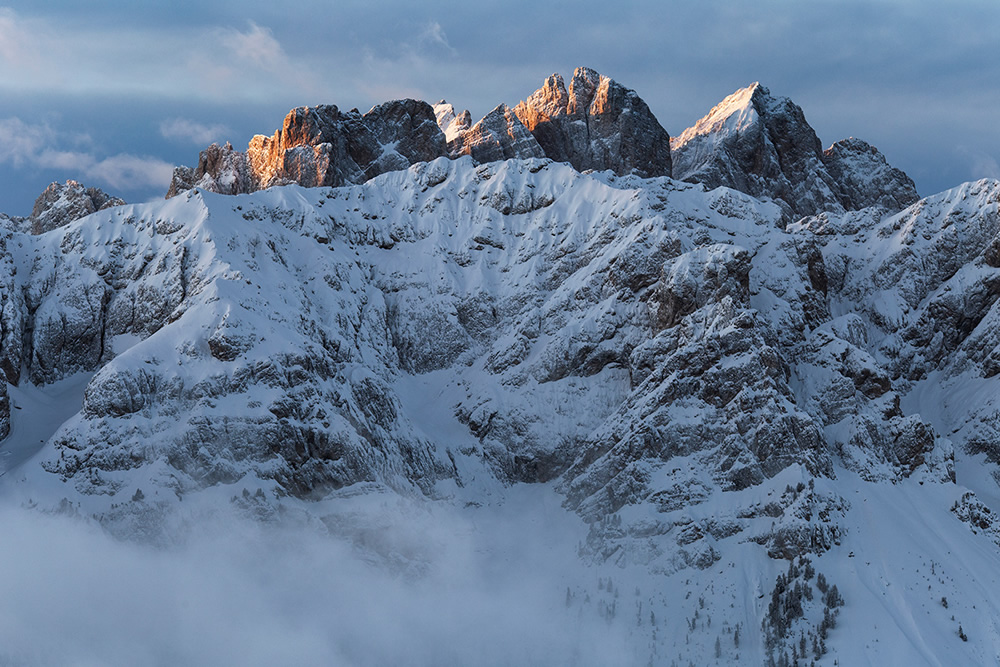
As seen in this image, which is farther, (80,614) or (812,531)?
(812,531)

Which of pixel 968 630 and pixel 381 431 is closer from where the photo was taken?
pixel 968 630

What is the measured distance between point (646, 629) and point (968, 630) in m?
46.7

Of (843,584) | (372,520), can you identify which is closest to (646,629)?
(843,584)

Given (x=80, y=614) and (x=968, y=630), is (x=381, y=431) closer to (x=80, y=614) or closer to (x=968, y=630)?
(x=80, y=614)

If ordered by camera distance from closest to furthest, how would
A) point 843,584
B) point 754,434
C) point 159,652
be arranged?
point 159,652 → point 843,584 → point 754,434

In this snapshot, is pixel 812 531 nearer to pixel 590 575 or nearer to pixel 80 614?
pixel 590 575

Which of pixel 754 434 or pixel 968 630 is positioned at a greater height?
pixel 754 434

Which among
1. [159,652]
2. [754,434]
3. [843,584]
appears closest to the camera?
[159,652]

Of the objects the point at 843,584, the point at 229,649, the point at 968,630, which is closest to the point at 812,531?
the point at 843,584

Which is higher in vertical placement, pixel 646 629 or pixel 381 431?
pixel 381 431

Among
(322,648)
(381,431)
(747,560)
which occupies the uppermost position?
(381,431)

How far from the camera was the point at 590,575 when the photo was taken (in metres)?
189

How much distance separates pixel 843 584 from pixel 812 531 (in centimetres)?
939

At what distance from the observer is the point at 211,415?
18375cm
